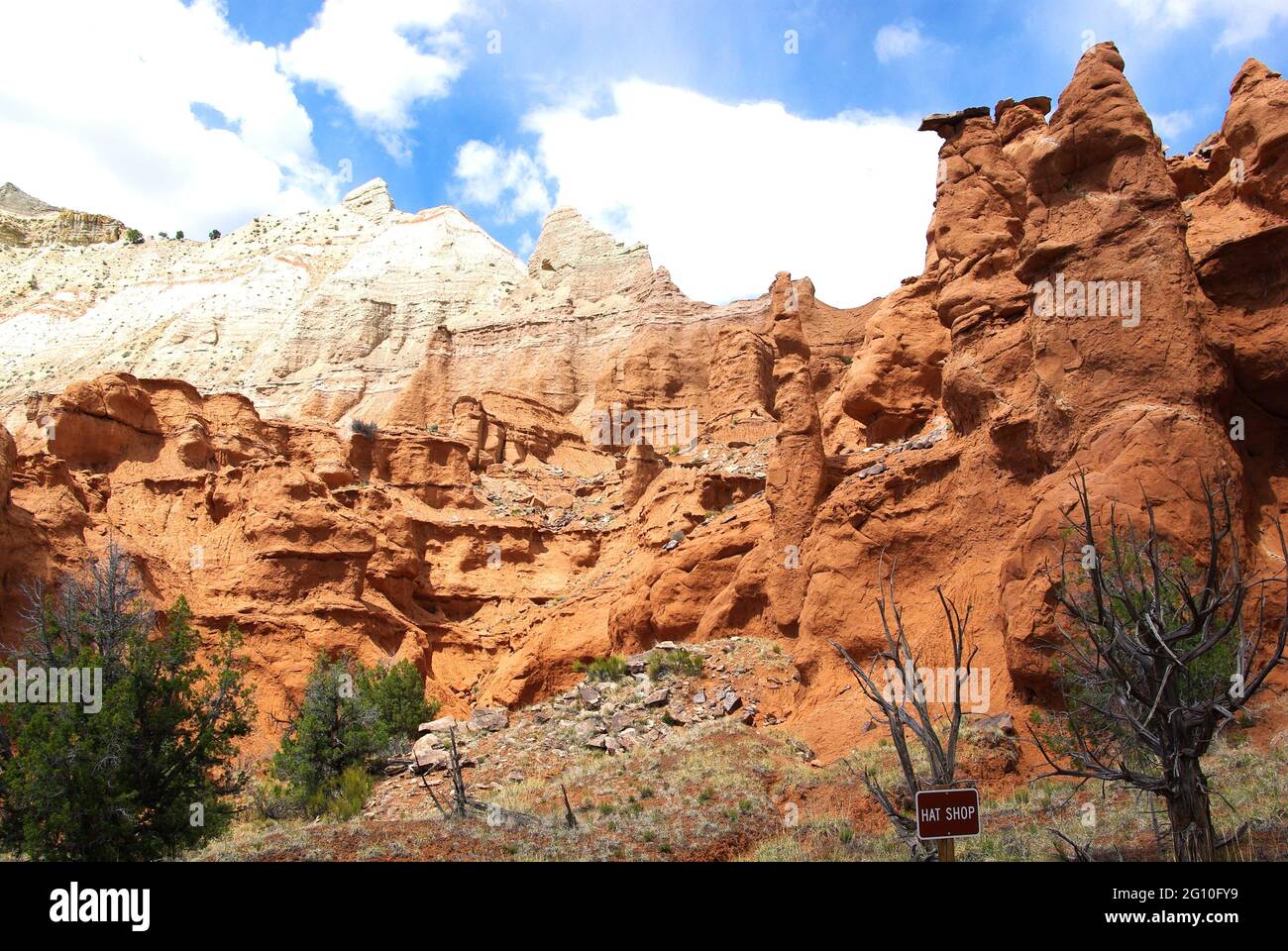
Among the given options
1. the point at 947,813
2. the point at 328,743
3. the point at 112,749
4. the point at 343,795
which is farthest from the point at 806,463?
the point at 947,813

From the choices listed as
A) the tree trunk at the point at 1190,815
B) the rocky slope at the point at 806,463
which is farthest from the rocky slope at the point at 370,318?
the tree trunk at the point at 1190,815

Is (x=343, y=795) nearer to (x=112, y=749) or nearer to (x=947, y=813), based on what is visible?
(x=112, y=749)

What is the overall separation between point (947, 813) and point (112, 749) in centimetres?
1238

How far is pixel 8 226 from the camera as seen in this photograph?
431 ft

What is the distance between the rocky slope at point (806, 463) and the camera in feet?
57.6

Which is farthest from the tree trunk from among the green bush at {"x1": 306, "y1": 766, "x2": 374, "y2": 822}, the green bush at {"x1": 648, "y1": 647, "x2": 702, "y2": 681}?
the green bush at {"x1": 648, "y1": 647, "x2": 702, "y2": 681}

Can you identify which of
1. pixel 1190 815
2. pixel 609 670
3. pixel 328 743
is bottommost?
pixel 328 743

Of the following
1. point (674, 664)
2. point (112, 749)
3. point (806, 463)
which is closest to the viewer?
point (112, 749)

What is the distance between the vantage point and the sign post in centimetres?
759

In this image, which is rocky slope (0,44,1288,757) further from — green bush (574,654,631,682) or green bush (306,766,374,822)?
green bush (306,766,374,822)

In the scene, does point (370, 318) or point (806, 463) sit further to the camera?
point (370, 318)

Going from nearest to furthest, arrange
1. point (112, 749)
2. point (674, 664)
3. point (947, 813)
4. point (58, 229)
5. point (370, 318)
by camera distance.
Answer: point (947, 813) < point (112, 749) < point (674, 664) < point (370, 318) < point (58, 229)

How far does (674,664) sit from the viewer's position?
25.2m
